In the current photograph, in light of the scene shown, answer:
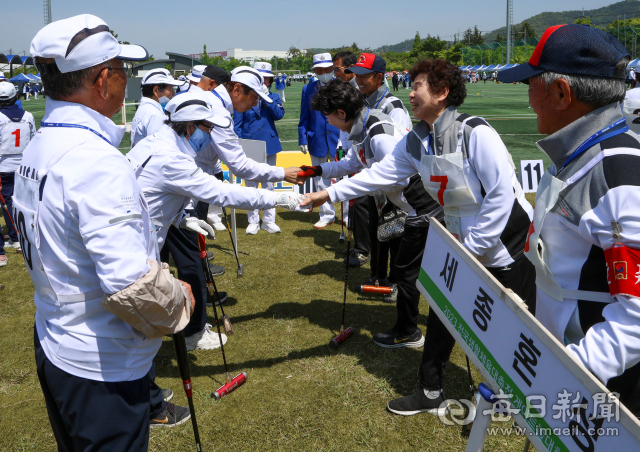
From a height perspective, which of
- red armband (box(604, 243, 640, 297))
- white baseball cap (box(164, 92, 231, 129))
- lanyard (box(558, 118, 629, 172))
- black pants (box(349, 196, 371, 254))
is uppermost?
white baseball cap (box(164, 92, 231, 129))

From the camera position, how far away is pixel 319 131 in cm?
905

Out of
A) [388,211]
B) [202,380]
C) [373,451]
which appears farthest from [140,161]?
[373,451]

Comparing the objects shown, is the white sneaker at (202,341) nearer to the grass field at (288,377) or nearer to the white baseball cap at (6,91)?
the grass field at (288,377)

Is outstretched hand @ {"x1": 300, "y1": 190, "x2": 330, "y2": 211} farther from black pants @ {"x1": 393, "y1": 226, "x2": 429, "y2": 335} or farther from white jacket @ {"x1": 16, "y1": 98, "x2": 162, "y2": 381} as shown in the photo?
white jacket @ {"x1": 16, "y1": 98, "x2": 162, "y2": 381}

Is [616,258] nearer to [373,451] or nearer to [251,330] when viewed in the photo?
[373,451]

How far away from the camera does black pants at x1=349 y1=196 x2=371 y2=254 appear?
7.08m

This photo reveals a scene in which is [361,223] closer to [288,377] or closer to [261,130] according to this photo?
[261,130]

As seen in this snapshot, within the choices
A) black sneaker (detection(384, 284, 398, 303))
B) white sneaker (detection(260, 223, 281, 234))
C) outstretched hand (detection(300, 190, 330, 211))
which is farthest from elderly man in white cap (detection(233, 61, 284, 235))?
outstretched hand (detection(300, 190, 330, 211))

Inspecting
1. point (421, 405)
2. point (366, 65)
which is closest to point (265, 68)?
point (366, 65)

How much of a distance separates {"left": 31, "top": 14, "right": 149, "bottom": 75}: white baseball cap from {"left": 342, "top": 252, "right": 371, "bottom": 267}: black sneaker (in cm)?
551

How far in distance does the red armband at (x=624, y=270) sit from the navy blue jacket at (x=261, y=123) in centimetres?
785

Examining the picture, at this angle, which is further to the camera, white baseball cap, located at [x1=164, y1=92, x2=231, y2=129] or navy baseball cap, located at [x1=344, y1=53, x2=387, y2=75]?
navy baseball cap, located at [x1=344, y1=53, x2=387, y2=75]

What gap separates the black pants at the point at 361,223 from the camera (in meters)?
7.08

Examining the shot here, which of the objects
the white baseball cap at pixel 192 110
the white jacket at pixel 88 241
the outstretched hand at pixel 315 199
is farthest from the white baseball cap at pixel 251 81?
the white jacket at pixel 88 241
